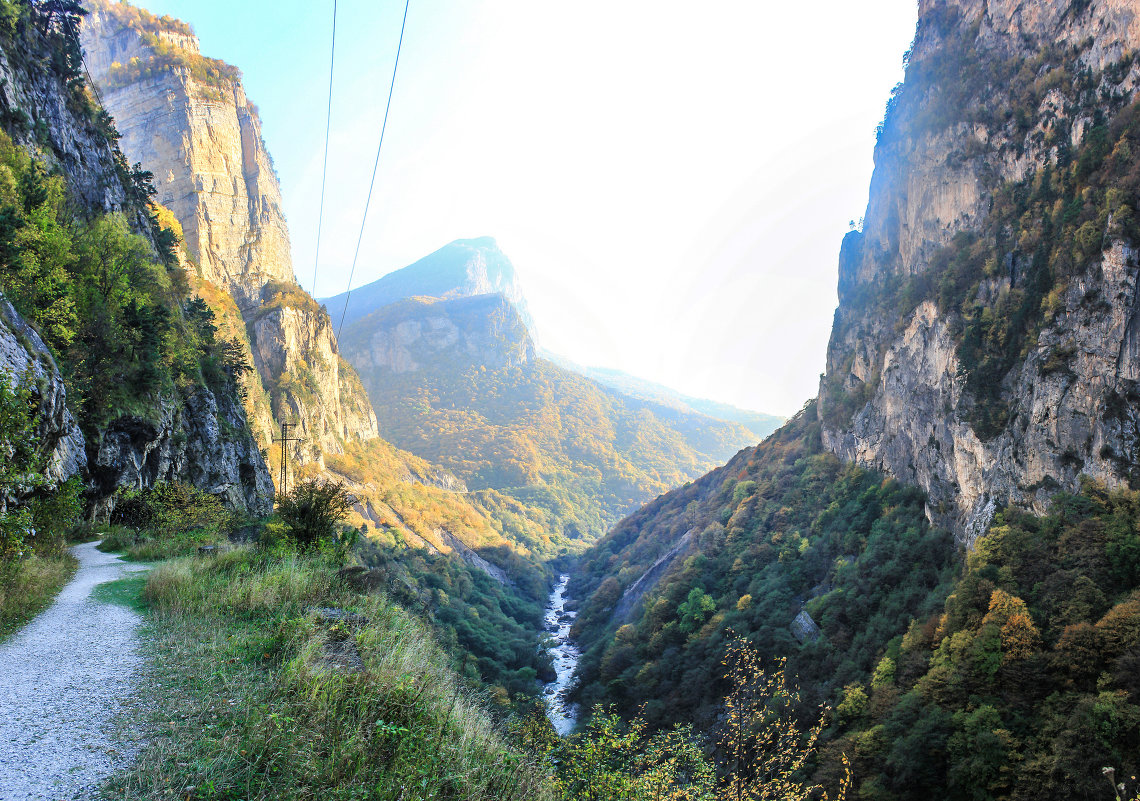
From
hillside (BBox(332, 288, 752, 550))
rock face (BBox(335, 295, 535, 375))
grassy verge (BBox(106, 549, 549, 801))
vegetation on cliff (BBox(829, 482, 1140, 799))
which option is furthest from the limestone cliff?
grassy verge (BBox(106, 549, 549, 801))

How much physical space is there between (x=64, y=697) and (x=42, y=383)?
29.7 ft

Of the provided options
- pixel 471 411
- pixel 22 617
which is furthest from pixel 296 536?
pixel 471 411

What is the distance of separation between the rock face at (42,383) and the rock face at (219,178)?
5295 cm

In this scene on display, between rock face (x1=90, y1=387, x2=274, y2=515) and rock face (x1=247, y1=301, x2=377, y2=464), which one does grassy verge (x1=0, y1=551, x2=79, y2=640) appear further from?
rock face (x1=247, y1=301, x2=377, y2=464)

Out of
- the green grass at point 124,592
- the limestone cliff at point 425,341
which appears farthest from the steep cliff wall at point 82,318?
Result: the limestone cliff at point 425,341

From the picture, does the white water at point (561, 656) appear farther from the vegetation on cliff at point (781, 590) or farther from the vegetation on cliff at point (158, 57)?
the vegetation on cliff at point (158, 57)

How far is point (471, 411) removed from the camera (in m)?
171

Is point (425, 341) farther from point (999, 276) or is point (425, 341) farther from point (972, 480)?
point (972, 480)

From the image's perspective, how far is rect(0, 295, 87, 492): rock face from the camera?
10469 mm

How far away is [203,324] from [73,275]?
2306cm

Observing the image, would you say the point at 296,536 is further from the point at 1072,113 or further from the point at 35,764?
the point at 1072,113

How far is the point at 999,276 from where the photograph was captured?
30141mm

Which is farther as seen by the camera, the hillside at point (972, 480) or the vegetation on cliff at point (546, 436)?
the vegetation on cliff at point (546, 436)

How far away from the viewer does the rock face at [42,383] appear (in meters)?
10.5
